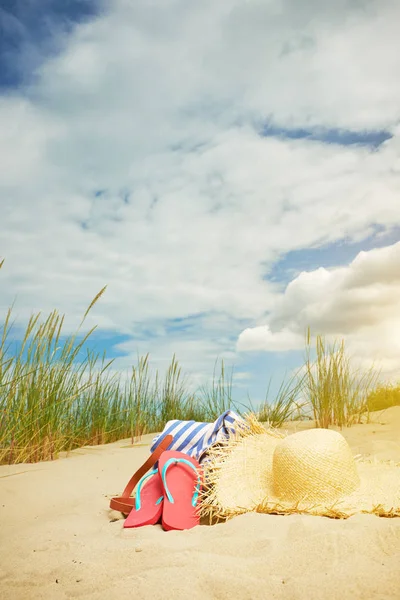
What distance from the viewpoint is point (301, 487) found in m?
2.25

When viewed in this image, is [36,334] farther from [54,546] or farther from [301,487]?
[301,487]

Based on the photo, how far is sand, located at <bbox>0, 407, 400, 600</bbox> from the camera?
4.90 ft

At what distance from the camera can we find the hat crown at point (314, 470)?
2.25 meters

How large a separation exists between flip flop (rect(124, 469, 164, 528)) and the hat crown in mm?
586

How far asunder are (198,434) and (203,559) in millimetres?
1357

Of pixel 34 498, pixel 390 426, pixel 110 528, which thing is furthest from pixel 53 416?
pixel 390 426

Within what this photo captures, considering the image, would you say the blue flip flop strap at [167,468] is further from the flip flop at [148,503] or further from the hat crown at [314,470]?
the hat crown at [314,470]

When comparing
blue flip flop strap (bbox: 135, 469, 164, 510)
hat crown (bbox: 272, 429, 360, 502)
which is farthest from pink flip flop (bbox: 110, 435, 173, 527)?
hat crown (bbox: 272, 429, 360, 502)

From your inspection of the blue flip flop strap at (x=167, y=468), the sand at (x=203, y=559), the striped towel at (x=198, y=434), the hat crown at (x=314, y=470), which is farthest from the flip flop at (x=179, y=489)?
the hat crown at (x=314, y=470)

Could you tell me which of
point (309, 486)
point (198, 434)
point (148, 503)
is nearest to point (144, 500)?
point (148, 503)

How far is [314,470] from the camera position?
2.25 metres

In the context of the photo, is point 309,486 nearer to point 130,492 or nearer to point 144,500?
point 144,500

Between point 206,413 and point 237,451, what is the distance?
3.38 metres

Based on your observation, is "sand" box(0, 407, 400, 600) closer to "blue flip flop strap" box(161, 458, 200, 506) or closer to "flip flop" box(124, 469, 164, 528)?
"flip flop" box(124, 469, 164, 528)
